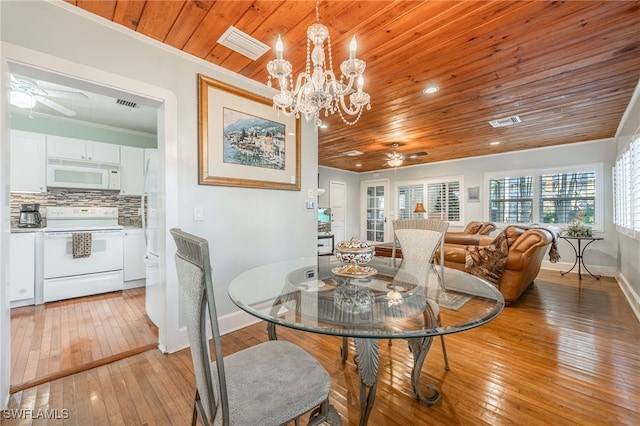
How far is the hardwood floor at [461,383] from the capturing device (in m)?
1.47

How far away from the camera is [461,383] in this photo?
5.72ft

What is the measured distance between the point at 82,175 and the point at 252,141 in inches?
118

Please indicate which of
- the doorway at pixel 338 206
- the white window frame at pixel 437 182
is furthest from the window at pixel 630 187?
the doorway at pixel 338 206

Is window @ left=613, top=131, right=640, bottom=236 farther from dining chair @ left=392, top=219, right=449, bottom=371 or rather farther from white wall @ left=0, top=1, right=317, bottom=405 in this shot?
white wall @ left=0, top=1, right=317, bottom=405

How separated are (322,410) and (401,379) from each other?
3.18ft

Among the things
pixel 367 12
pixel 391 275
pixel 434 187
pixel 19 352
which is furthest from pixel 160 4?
pixel 434 187

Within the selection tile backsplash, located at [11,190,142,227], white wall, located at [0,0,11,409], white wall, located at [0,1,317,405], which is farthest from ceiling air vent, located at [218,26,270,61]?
tile backsplash, located at [11,190,142,227]

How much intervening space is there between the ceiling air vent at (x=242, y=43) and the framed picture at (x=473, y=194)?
5.85 m

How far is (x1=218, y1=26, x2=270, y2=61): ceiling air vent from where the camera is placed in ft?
6.35

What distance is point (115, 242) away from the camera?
3.73 metres

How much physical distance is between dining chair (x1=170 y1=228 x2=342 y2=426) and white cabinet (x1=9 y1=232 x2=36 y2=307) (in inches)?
140

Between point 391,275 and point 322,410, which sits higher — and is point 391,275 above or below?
above

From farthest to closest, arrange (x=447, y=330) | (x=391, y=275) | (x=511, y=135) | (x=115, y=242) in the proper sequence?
1. (x=511, y=135)
2. (x=115, y=242)
3. (x=391, y=275)
4. (x=447, y=330)

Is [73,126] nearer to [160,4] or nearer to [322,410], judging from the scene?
[160,4]
